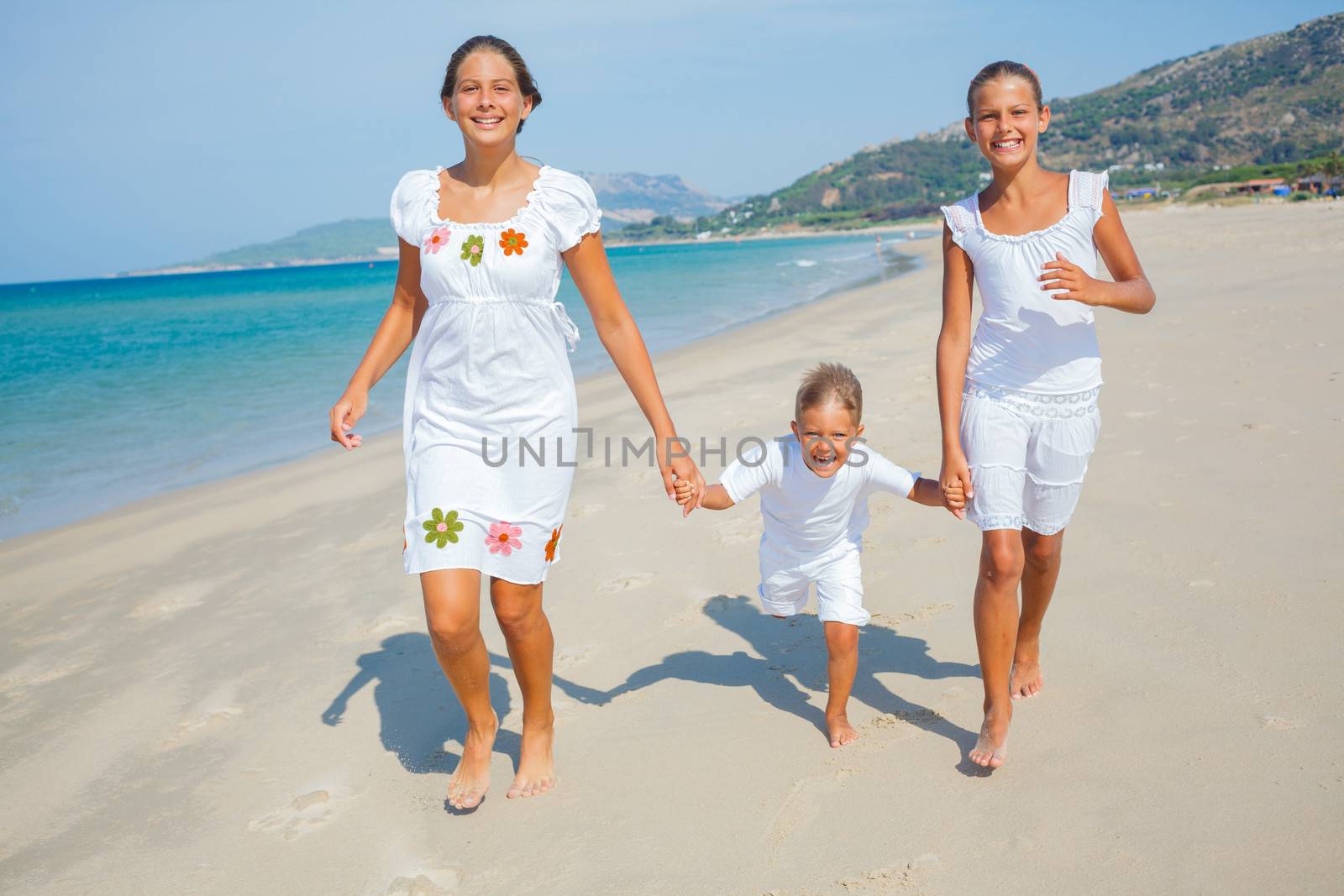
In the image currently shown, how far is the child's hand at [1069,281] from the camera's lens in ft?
8.27

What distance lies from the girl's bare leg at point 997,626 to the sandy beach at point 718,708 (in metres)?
0.10

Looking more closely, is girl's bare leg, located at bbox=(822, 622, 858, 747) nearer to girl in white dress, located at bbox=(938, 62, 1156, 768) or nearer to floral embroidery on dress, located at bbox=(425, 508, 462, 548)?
girl in white dress, located at bbox=(938, 62, 1156, 768)

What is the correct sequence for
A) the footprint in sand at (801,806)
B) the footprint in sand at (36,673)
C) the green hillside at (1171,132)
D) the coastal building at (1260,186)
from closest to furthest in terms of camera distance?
the footprint in sand at (801,806) → the footprint in sand at (36,673) → the coastal building at (1260,186) → the green hillside at (1171,132)

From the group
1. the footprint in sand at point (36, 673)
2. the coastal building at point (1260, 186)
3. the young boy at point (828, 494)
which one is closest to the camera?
the young boy at point (828, 494)

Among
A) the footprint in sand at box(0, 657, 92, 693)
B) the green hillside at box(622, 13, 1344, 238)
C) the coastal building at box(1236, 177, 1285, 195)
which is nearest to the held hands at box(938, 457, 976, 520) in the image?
the footprint in sand at box(0, 657, 92, 693)

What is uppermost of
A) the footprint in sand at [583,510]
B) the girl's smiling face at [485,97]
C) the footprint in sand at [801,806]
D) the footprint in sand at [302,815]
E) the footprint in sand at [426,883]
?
the girl's smiling face at [485,97]

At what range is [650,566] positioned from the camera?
15.4 ft

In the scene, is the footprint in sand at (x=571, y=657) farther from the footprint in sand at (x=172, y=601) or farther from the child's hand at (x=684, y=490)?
the footprint in sand at (x=172, y=601)

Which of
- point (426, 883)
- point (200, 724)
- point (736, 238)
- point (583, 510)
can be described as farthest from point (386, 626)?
point (736, 238)

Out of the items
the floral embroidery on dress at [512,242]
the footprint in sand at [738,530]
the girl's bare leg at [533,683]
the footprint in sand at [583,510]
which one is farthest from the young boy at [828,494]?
the footprint in sand at [583,510]

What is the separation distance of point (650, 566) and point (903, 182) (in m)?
140

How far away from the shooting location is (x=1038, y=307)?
9.23 ft

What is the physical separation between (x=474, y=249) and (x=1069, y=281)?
1.65 metres

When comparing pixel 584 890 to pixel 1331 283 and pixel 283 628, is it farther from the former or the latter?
pixel 1331 283
